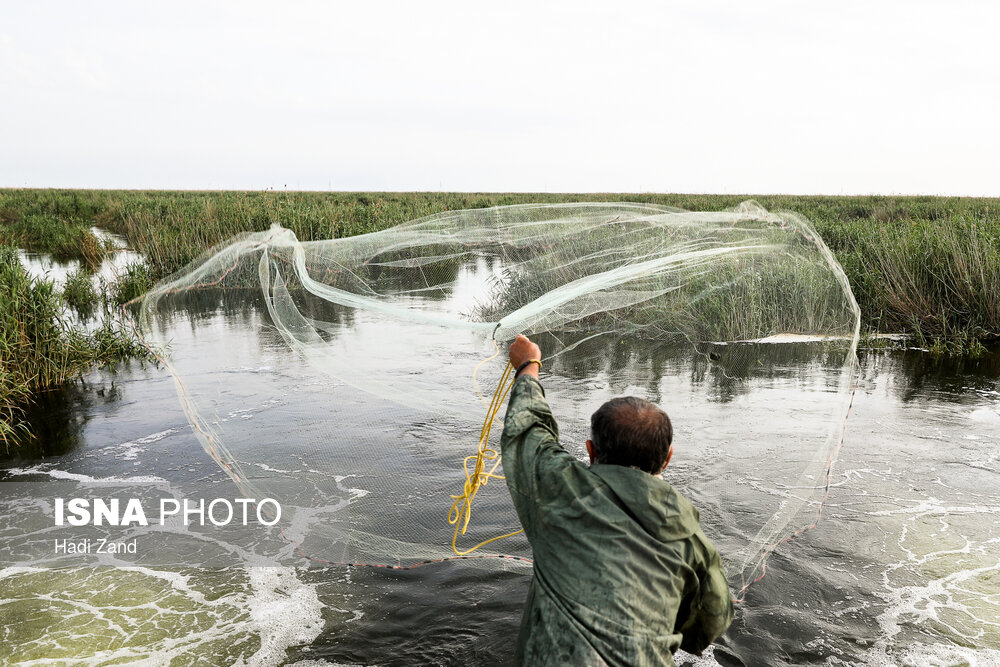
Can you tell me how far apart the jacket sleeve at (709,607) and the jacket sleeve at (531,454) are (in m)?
0.49

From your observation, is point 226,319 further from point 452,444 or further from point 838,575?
point 838,575

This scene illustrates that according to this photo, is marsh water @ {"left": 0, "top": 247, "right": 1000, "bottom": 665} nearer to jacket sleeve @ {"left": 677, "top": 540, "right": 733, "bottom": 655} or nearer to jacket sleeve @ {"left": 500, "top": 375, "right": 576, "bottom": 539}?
jacket sleeve @ {"left": 677, "top": 540, "right": 733, "bottom": 655}

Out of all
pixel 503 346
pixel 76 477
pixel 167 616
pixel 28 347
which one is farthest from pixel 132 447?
pixel 503 346

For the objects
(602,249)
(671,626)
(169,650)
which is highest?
(602,249)

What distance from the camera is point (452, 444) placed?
5.60 meters

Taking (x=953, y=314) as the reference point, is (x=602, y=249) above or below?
above

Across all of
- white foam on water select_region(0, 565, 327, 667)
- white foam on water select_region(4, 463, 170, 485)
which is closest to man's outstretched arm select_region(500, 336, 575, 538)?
white foam on water select_region(0, 565, 327, 667)

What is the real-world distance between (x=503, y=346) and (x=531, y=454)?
1.69m

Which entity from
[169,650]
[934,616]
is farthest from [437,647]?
[934,616]

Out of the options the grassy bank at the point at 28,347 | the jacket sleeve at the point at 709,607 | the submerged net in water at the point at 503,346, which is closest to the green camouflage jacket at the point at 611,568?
the jacket sleeve at the point at 709,607

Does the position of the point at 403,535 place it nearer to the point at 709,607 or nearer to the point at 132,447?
the point at 709,607

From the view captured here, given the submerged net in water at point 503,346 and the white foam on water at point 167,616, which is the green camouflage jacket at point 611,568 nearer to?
the submerged net in water at point 503,346

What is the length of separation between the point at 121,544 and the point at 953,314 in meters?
10.1

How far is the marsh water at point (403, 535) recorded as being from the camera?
3.27m
